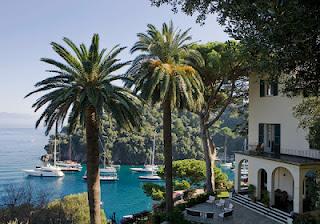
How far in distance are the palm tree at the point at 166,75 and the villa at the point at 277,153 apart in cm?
439

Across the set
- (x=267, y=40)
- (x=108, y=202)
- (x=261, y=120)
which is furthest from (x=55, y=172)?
(x=267, y=40)

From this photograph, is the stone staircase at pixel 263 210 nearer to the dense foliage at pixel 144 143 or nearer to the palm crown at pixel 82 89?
the palm crown at pixel 82 89

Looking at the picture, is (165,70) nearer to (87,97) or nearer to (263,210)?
(87,97)

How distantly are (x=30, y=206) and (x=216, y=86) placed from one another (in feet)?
53.1

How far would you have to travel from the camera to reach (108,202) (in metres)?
55.3

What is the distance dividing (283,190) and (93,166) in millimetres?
13449

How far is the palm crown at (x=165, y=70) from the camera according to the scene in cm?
1956

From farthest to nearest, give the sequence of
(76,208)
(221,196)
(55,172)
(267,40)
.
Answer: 1. (55,172)
2. (221,196)
3. (76,208)
4. (267,40)

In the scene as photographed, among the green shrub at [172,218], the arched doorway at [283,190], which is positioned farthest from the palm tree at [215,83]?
the green shrub at [172,218]

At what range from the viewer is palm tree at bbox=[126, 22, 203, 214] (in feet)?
64.3

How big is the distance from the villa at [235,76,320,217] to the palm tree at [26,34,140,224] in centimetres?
787

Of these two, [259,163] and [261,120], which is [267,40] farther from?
[261,120]

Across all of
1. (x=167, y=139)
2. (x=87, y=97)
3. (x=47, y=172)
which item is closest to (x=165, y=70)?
(x=167, y=139)

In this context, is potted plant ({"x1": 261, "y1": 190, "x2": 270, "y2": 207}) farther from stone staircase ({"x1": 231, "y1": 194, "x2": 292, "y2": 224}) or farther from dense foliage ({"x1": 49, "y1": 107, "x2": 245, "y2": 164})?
dense foliage ({"x1": 49, "y1": 107, "x2": 245, "y2": 164})
